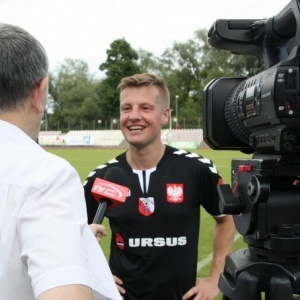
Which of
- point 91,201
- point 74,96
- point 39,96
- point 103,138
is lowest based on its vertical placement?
point 103,138

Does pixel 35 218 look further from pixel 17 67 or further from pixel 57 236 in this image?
pixel 17 67

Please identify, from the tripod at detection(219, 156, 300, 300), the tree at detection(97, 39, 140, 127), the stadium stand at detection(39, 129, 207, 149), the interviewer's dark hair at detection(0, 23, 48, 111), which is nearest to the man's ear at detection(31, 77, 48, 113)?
the interviewer's dark hair at detection(0, 23, 48, 111)

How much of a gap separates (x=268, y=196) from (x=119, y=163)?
1125 millimetres

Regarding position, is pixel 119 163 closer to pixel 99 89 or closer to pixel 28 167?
pixel 28 167

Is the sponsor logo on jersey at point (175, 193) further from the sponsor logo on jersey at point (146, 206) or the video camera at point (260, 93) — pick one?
the video camera at point (260, 93)

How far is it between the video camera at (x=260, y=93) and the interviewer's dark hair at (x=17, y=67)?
2.57ft

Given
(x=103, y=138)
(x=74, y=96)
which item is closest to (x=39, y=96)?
(x=103, y=138)

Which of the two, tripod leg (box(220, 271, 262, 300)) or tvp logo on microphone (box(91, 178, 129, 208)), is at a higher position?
tvp logo on microphone (box(91, 178, 129, 208))

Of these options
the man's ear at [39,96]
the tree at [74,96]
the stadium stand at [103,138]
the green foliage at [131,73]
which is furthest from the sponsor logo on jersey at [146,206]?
the tree at [74,96]

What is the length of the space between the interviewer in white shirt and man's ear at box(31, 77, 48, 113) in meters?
0.02

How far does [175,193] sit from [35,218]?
1.67 m

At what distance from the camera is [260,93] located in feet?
5.83

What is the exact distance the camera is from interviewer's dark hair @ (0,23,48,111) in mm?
1210

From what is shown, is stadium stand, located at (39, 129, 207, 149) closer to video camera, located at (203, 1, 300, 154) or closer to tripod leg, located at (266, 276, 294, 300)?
video camera, located at (203, 1, 300, 154)
